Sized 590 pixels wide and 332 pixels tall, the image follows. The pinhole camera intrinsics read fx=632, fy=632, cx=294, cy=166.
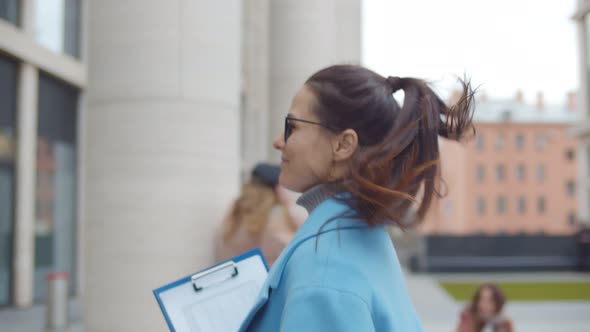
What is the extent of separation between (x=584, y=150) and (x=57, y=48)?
29357 mm

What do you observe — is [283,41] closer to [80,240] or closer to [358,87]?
[80,240]

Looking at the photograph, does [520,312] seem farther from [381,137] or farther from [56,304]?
[381,137]

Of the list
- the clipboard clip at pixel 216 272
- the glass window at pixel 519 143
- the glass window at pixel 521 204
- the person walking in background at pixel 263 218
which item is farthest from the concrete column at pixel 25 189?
the glass window at pixel 519 143

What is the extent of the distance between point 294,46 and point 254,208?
408 inches

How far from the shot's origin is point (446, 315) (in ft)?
44.2

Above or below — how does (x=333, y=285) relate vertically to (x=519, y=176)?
above

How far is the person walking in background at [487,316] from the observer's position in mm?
6633

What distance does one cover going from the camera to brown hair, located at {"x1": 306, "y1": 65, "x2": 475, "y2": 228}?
57.6 inches

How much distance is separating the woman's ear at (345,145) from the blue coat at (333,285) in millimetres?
116

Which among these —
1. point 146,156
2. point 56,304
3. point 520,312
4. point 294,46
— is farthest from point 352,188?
point 520,312

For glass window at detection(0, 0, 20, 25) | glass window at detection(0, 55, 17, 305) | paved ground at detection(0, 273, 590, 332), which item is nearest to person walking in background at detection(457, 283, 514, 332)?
paved ground at detection(0, 273, 590, 332)

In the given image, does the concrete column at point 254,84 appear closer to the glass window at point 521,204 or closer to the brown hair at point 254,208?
the brown hair at point 254,208

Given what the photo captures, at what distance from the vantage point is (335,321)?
1281mm

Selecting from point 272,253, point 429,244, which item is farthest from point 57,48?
point 429,244
